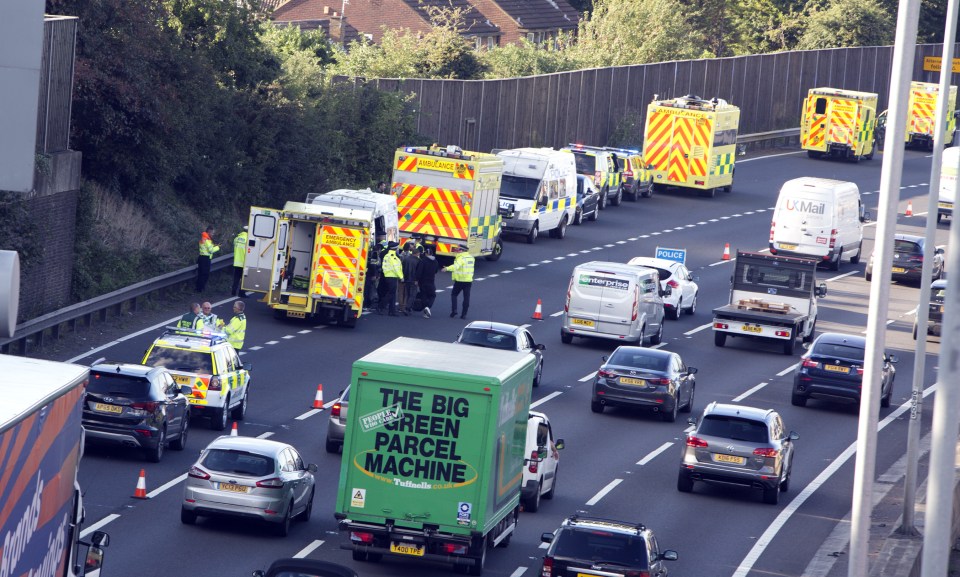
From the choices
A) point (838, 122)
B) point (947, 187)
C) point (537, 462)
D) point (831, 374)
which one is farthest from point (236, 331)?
point (838, 122)

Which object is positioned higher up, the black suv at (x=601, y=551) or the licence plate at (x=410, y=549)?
the black suv at (x=601, y=551)

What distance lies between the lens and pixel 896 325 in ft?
147

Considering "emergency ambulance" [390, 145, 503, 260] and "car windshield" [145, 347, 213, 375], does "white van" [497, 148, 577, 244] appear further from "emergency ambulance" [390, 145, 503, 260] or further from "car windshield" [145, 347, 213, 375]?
"car windshield" [145, 347, 213, 375]

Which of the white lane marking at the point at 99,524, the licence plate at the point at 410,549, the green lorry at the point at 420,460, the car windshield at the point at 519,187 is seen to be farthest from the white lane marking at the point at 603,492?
the car windshield at the point at 519,187

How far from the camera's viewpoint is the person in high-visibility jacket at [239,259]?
3712 centimetres

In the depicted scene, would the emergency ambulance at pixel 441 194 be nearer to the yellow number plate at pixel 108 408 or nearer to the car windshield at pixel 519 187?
the car windshield at pixel 519 187

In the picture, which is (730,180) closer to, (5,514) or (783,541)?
(783,541)

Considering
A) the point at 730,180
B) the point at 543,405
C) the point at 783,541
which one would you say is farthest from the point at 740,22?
the point at 783,541

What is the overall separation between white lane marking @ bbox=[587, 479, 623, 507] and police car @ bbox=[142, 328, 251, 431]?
6.25 metres

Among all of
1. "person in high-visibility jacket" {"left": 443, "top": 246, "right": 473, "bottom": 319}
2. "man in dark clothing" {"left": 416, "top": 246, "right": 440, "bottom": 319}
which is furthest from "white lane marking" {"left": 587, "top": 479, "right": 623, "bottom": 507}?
"man in dark clothing" {"left": 416, "top": 246, "right": 440, "bottom": 319}

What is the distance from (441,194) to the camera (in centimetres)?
4284

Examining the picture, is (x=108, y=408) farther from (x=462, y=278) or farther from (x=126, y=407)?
(x=462, y=278)

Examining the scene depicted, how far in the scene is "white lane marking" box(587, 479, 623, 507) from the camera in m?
26.1

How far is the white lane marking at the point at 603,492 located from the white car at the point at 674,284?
46.7ft
